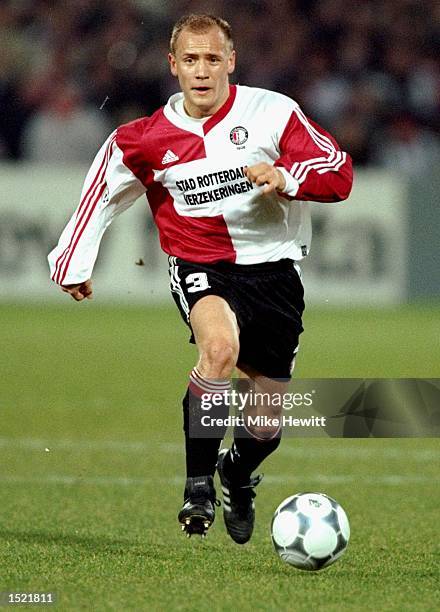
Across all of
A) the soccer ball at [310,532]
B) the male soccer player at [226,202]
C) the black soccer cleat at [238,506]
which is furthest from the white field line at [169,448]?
the soccer ball at [310,532]

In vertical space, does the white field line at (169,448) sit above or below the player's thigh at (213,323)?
below

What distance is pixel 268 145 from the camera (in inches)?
208

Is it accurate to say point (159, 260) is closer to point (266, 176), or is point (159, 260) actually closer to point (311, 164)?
point (311, 164)

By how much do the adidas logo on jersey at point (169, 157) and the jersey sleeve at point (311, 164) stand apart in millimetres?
404

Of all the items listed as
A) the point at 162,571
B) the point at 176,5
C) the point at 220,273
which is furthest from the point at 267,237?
the point at 176,5

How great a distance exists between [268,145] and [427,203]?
33.9ft

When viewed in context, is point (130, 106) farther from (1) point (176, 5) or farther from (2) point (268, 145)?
(2) point (268, 145)

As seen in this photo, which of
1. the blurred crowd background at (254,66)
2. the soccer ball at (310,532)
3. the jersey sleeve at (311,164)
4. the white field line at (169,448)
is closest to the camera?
the soccer ball at (310,532)

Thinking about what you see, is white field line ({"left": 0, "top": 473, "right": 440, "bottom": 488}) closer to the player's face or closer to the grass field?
the grass field

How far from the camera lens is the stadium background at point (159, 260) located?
6.84 metres

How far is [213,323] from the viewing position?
16.2ft

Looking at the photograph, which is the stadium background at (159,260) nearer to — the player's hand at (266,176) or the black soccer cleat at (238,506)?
the black soccer cleat at (238,506)

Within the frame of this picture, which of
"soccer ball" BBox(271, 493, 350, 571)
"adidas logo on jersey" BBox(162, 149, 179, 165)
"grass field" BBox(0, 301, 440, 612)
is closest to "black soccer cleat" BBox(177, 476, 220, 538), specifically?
"grass field" BBox(0, 301, 440, 612)

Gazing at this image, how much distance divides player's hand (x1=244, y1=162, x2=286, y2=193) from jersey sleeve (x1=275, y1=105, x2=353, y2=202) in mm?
59
